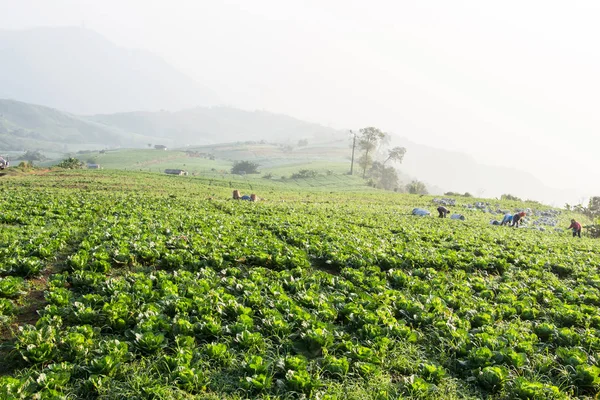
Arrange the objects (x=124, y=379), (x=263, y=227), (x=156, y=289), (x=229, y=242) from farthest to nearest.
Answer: (x=263, y=227)
(x=229, y=242)
(x=156, y=289)
(x=124, y=379)

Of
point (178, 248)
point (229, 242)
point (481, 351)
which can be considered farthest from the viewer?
point (229, 242)

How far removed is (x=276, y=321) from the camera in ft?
25.9

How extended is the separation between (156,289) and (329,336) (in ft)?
16.5

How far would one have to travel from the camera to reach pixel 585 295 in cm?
1176

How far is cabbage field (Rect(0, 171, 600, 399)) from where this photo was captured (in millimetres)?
6227

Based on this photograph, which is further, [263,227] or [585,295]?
[263,227]

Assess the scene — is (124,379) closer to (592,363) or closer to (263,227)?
(592,363)

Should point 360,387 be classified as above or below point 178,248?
below

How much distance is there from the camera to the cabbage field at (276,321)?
245 inches

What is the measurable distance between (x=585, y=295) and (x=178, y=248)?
14608mm

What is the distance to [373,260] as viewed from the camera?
1377 centimetres

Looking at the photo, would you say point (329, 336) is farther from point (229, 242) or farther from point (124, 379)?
point (229, 242)

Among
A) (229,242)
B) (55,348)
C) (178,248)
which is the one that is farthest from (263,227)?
(55,348)

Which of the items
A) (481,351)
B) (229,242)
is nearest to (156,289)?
(229,242)
